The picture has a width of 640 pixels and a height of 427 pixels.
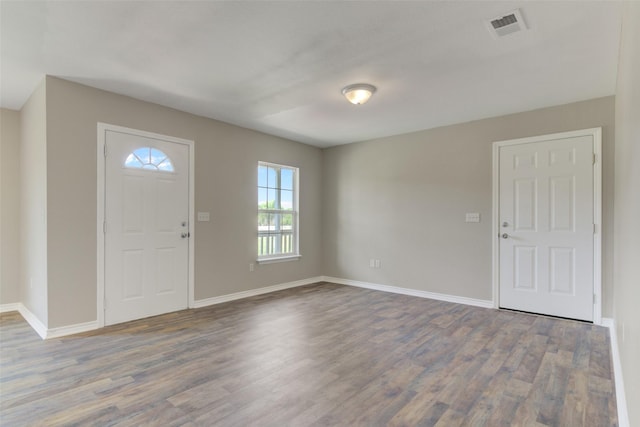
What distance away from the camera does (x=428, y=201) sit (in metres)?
5.00

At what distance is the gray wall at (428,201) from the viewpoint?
398cm

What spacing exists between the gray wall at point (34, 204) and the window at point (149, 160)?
778 mm

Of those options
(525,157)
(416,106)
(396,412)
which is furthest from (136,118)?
(525,157)

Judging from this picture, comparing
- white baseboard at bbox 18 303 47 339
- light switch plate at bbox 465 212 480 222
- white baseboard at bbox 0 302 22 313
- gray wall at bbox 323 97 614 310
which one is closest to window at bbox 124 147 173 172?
white baseboard at bbox 18 303 47 339

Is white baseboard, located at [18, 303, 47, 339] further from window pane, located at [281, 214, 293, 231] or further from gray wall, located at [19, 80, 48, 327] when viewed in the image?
window pane, located at [281, 214, 293, 231]

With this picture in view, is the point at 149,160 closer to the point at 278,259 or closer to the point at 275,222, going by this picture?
the point at 275,222

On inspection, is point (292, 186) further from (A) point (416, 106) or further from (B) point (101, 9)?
(B) point (101, 9)

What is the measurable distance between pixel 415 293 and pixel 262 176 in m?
2.97

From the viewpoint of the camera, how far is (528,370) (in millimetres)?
2602

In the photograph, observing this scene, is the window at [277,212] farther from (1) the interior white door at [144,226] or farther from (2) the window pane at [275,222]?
(1) the interior white door at [144,226]

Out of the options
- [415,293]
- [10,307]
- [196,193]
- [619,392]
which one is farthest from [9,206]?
[619,392]

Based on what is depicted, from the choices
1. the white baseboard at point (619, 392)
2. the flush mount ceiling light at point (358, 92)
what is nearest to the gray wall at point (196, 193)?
the flush mount ceiling light at point (358, 92)

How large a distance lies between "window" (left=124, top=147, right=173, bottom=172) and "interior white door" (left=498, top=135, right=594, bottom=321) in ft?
13.8

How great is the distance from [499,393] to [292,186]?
4.35m
